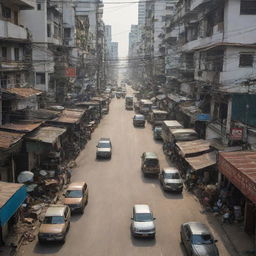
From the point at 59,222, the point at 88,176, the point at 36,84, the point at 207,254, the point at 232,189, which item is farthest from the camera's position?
the point at 36,84

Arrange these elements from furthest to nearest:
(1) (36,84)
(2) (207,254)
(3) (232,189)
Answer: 1. (1) (36,84)
2. (3) (232,189)
3. (2) (207,254)

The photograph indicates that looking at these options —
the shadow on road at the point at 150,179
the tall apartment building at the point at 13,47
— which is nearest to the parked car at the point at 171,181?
the shadow on road at the point at 150,179

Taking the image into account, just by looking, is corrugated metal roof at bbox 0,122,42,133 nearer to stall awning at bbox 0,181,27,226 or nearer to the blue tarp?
stall awning at bbox 0,181,27,226

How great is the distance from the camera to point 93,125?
57.8m

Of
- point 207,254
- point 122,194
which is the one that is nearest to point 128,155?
point 122,194

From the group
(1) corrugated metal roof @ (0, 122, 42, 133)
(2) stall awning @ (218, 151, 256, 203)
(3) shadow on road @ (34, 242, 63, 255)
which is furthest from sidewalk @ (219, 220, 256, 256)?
(1) corrugated metal roof @ (0, 122, 42, 133)

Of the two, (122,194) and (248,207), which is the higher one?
(248,207)

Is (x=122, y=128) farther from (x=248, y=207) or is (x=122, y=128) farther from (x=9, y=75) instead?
(x=248, y=207)

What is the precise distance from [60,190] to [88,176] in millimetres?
5105

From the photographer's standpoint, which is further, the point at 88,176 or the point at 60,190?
the point at 88,176

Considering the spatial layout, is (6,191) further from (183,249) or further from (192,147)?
(192,147)

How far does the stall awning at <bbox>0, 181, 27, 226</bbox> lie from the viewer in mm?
18280

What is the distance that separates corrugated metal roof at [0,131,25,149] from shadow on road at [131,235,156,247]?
10520mm

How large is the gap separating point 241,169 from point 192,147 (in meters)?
12.6
